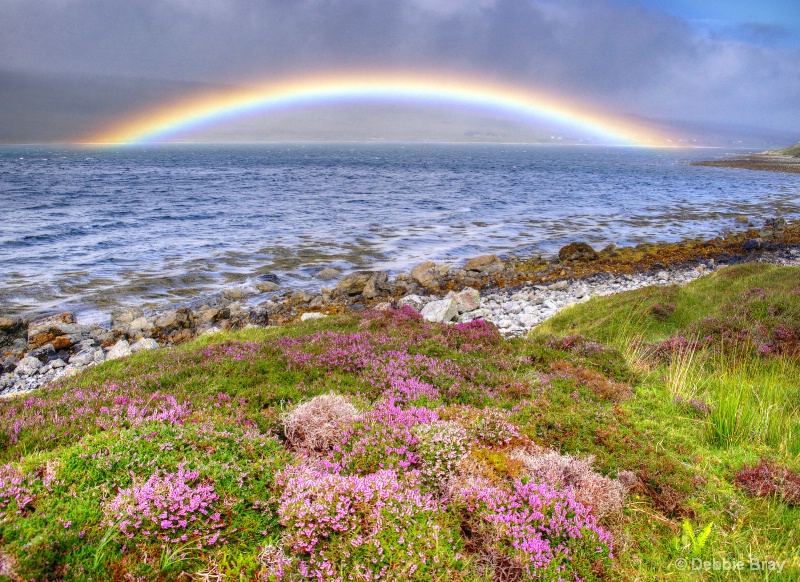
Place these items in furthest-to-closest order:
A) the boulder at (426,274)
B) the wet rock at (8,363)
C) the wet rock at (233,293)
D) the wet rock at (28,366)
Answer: the boulder at (426,274) < the wet rock at (233,293) < the wet rock at (8,363) < the wet rock at (28,366)

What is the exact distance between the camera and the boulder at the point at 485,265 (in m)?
27.6

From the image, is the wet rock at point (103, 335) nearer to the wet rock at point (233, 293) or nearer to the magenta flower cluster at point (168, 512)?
the wet rock at point (233, 293)

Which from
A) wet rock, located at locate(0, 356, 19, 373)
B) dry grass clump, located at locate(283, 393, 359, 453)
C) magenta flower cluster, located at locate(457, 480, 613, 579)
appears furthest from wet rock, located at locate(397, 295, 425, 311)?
magenta flower cluster, located at locate(457, 480, 613, 579)

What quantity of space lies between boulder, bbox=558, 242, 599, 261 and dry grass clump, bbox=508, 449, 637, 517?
25.9m

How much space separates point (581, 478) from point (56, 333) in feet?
65.9

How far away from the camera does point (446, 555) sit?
419 cm

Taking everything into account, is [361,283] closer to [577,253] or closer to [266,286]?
[266,286]

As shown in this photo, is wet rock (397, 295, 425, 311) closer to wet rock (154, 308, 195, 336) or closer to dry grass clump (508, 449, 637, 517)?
wet rock (154, 308, 195, 336)

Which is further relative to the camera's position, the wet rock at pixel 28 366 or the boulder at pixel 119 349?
the boulder at pixel 119 349

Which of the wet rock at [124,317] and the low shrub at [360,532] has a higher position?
the low shrub at [360,532]

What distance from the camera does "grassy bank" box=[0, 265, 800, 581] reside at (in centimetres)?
414

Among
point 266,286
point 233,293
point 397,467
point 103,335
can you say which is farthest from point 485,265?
point 397,467

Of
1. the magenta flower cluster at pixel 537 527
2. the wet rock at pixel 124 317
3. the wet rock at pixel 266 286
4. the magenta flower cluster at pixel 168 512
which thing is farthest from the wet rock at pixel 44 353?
the magenta flower cluster at pixel 537 527

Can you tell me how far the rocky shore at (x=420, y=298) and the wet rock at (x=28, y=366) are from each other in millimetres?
28
